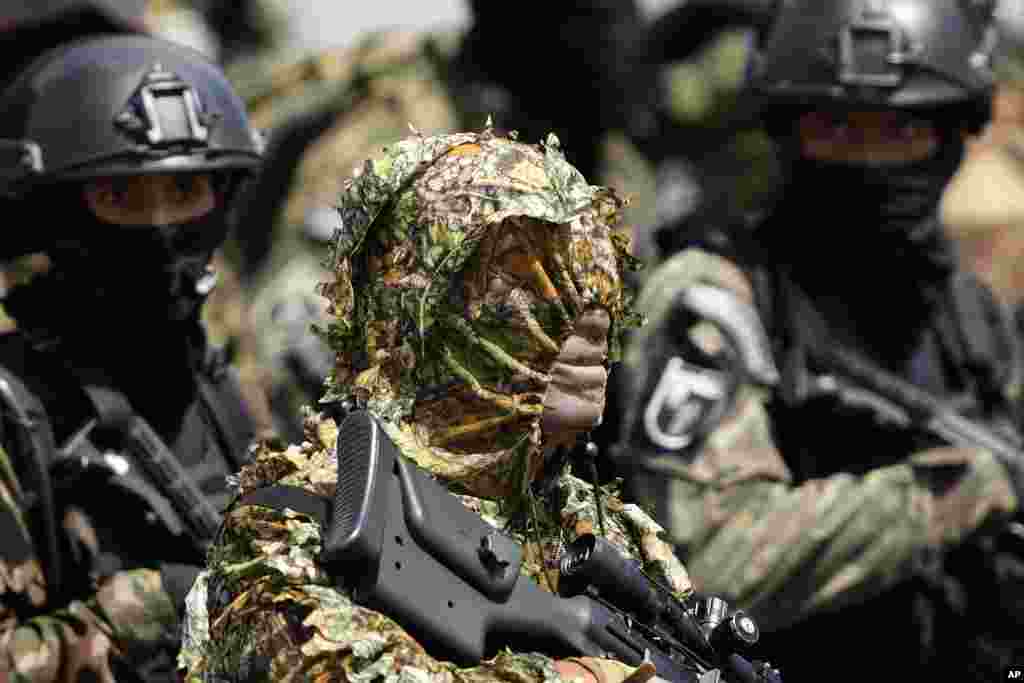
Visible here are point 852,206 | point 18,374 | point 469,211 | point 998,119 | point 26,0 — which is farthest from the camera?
A: point 998,119

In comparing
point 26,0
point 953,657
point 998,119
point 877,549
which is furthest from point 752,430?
point 998,119

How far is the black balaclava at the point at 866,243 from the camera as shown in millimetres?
5973

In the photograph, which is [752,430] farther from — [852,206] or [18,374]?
[18,374]

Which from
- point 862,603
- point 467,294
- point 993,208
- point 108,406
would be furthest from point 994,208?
point 467,294

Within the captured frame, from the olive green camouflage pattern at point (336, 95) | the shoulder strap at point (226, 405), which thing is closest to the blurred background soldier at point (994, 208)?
the olive green camouflage pattern at point (336, 95)

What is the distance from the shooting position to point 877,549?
17.8ft

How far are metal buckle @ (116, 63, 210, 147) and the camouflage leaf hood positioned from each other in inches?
68.7

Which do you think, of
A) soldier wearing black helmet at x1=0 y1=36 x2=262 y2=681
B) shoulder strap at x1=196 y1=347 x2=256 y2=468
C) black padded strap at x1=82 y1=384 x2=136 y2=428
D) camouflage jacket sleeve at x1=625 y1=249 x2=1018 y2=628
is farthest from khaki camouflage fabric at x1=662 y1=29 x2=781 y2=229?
black padded strap at x1=82 y1=384 x2=136 y2=428

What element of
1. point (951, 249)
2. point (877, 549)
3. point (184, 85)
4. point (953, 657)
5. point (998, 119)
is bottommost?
point (998, 119)

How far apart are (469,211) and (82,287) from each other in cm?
209

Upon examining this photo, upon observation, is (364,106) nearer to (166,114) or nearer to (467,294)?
(166,114)

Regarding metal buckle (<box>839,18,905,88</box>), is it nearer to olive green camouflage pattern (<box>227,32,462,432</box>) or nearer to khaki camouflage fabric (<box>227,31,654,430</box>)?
olive green camouflage pattern (<box>227,32,462,432</box>)

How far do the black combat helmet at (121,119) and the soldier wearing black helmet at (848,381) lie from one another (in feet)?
4.61

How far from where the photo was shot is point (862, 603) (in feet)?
18.3
